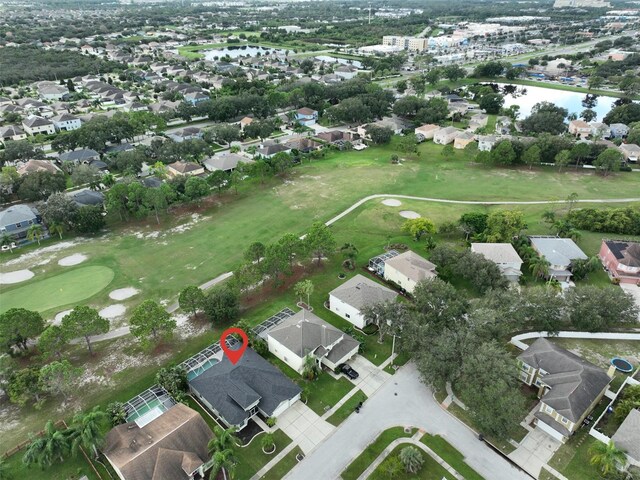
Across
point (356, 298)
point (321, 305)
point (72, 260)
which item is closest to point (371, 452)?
point (356, 298)

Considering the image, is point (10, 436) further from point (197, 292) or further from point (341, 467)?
point (341, 467)

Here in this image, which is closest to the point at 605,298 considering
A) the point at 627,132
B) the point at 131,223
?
the point at 131,223

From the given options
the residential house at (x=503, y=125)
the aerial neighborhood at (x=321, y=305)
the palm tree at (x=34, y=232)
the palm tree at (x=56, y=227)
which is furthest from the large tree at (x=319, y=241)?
the residential house at (x=503, y=125)

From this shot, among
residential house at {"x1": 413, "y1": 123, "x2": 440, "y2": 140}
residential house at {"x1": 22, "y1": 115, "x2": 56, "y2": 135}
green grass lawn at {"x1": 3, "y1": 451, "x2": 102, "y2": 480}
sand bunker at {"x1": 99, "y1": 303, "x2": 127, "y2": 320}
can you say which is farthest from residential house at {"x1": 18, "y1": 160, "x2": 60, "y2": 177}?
residential house at {"x1": 413, "y1": 123, "x2": 440, "y2": 140}

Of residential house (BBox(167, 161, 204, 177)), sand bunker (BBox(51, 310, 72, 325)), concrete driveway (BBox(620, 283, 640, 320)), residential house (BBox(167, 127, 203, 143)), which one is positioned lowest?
concrete driveway (BBox(620, 283, 640, 320))

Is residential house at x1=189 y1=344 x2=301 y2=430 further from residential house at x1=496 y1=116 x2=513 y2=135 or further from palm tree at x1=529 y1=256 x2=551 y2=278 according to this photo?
residential house at x1=496 y1=116 x2=513 y2=135
